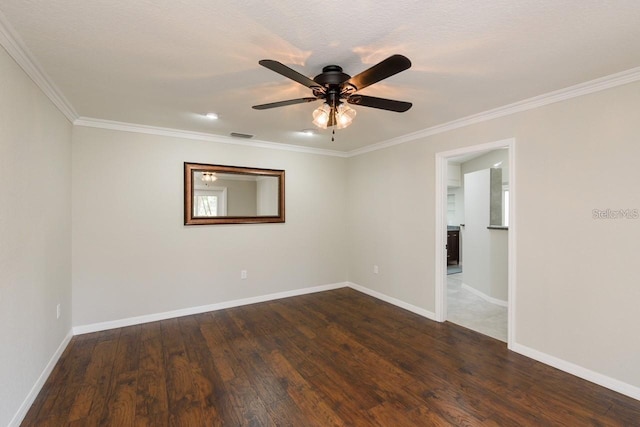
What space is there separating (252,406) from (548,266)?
9.08 feet

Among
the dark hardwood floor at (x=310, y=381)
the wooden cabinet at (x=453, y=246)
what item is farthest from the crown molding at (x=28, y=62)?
the wooden cabinet at (x=453, y=246)

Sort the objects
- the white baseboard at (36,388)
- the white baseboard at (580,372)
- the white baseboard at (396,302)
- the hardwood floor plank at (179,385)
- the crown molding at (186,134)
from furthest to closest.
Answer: the white baseboard at (396,302), the crown molding at (186,134), the white baseboard at (580,372), the hardwood floor plank at (179,385), the white baseboard at (36,388)

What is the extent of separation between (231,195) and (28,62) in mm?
2414

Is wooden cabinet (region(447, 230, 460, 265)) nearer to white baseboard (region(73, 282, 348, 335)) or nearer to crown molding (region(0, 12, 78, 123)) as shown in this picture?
white baseboard (region(73, 282, 348, 335))

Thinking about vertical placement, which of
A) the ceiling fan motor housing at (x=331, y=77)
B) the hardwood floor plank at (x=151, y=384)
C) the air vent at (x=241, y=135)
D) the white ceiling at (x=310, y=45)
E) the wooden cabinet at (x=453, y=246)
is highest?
the air vent at (x=241, y=135)

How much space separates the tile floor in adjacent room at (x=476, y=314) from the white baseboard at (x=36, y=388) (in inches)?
158

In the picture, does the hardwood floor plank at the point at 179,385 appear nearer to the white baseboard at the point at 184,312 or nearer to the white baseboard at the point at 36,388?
the white baseboard at the point at 184,312

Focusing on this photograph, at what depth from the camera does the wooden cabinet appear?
7.16m

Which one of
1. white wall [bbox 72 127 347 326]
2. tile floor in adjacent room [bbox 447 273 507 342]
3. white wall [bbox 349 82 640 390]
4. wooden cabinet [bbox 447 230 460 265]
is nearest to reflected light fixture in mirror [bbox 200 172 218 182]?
white wall [bbox 72 127 347 326]

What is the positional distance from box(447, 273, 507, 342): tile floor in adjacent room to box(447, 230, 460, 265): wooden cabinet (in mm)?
2343

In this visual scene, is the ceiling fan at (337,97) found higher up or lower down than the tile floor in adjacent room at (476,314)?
higher up

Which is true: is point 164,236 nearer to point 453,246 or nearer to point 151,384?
point 151,384

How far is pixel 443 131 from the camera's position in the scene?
138 inches

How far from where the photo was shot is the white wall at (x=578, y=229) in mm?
2193
